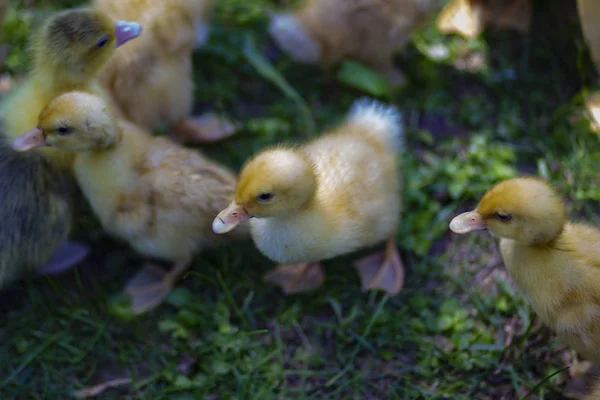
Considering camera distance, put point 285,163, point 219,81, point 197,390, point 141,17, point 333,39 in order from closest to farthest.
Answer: point 285,163, point 197,390, point 141,17, point 333,39, point 219,81

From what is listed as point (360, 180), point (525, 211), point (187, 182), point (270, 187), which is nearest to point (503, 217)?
point (525, 211)

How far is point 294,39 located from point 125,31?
0.99m

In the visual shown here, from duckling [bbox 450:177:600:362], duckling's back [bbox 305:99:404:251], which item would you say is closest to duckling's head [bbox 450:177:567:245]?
duckling [bbox 450:177:600:362]

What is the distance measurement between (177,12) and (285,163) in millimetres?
1136

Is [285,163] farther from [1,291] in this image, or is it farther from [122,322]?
[1,291]

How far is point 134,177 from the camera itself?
237 centimetres

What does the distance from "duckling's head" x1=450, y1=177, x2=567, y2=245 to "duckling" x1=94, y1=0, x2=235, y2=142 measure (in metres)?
1.52

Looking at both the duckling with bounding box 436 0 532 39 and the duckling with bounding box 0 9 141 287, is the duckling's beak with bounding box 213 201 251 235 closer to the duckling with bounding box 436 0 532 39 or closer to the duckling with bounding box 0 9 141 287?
the duckling with bounding box 0 9 141 287

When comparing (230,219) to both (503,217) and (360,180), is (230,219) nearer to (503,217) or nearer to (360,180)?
(360,180)

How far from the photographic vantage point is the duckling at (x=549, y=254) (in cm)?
196

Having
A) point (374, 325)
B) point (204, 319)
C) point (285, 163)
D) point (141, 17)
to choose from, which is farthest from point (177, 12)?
point (374, 325)

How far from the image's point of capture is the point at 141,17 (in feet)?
8.96

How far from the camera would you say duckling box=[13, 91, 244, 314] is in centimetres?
226

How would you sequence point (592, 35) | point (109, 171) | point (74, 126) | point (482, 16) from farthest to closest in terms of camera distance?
point (482, 16), point (592, 35), point (109, 171), point (74, 126)
